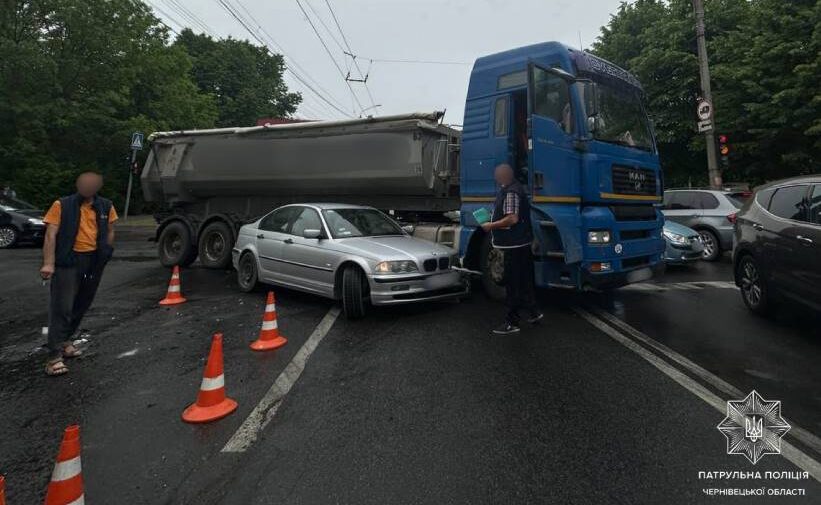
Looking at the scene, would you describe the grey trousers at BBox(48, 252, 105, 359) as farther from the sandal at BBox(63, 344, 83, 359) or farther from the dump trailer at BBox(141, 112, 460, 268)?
the dump trailer at BBox(141, 112, 460, 268)

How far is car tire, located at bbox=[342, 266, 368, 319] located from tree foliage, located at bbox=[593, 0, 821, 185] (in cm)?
1300

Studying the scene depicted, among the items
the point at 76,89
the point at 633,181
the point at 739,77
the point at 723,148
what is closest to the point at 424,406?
the point at 633,181

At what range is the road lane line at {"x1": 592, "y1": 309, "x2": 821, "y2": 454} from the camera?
2.97 m

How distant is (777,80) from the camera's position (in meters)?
13.6

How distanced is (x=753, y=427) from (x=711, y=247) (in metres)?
9.41

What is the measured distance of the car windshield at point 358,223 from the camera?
6.72 meters

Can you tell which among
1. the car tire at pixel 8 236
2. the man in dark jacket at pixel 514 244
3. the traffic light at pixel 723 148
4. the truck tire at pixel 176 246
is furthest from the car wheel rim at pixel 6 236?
the traffic light at pixel 723 148

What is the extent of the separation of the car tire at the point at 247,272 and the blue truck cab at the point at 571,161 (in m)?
3.52

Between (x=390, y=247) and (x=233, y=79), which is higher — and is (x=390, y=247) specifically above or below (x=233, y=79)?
below

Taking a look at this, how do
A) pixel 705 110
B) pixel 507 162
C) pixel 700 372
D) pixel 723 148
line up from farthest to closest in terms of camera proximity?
1. pixel 723 148
2. pixel 705 110
3. pixel 507 162
4. pixel 700 372

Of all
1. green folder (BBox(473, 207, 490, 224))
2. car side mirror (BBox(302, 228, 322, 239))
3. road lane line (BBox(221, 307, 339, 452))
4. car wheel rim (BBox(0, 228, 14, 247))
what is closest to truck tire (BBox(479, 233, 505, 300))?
green folder (BBox(473, 207, 490, 224))

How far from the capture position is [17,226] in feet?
46.5

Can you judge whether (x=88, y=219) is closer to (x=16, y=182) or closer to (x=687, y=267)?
(x=687, y=267)

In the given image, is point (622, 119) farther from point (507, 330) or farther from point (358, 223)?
point (358, 223)
